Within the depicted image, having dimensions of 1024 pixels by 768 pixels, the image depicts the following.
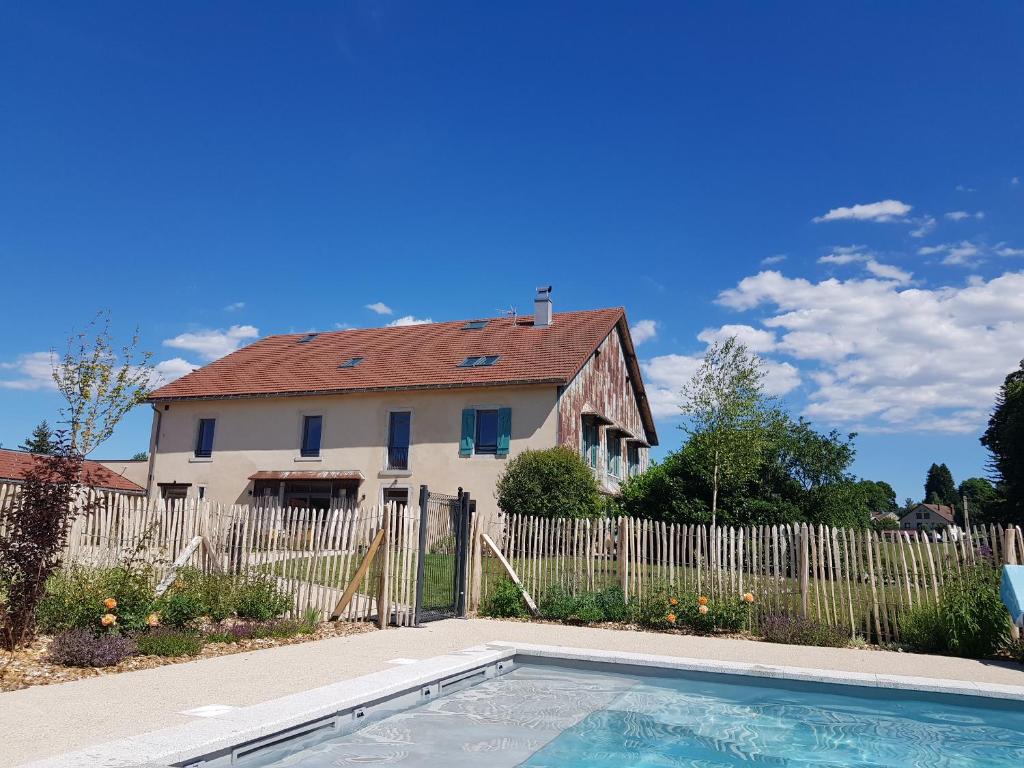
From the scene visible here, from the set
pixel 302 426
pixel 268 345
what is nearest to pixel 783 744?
pixel 302 426

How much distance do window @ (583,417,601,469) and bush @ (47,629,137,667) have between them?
2065 centimetres

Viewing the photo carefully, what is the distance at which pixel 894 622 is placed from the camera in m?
11.0

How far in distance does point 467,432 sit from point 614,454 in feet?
25.9

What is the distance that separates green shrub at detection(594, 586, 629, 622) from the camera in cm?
1283

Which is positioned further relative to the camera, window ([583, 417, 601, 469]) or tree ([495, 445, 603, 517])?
window ([583, 417, 601, 469])

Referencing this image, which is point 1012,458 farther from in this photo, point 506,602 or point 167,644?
point 167,644

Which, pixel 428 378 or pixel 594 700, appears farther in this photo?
pixel 428 378

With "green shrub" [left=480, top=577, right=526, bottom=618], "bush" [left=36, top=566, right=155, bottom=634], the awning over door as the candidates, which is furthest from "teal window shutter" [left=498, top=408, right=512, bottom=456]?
"bush" [left=36, top=566, right=155, bottom=634]

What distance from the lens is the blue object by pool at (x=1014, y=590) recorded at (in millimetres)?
9086

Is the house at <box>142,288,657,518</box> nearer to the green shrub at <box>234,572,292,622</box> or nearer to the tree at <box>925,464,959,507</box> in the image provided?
the green shrub at <box>234,572,292,622</box>

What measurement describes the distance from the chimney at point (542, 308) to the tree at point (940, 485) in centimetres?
14331

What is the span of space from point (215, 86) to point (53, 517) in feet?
32.3

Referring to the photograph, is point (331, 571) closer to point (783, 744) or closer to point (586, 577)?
point (586, 577)

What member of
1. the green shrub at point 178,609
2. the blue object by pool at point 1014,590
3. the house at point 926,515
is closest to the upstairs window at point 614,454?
the blue object by pool at point 1014,590
